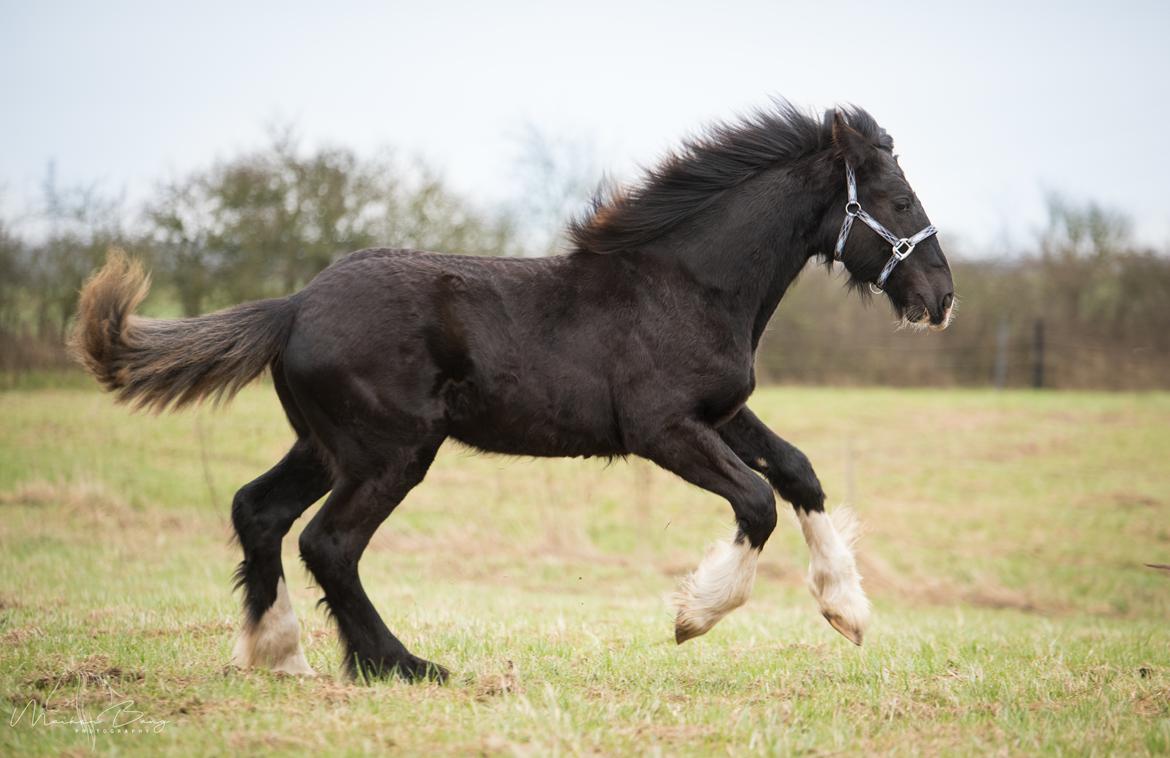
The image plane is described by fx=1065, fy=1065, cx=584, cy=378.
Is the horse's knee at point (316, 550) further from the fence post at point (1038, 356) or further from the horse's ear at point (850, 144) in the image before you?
the fence post at point (1038, 356)

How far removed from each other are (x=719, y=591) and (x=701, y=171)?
2180 mm

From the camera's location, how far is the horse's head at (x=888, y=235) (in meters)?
5.45

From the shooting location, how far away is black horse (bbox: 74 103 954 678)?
4.76 meters

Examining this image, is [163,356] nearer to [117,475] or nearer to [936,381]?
[117,475]

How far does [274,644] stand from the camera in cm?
492

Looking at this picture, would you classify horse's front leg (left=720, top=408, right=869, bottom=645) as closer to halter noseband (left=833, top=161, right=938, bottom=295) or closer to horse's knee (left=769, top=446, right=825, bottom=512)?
horse's knee (left=769, top=446, right=825, bottom=512)

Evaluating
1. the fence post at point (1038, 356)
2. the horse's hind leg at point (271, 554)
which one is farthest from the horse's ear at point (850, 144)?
the fence post at point (1038, 356)

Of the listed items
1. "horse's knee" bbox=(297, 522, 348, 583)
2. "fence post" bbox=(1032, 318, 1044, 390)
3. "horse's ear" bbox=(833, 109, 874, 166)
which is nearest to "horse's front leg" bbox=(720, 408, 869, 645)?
"horse's ear" bbox=(833, 109, 874, 166)

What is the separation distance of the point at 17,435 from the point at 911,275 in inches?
670

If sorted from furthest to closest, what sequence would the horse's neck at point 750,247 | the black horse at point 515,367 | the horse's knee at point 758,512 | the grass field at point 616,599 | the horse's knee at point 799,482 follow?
the horse's knee at point 799,482, the horse's neck at point 750,247, the horse's knee at point 758,512, the black horse at point 515,367, the grass field at point 616,599

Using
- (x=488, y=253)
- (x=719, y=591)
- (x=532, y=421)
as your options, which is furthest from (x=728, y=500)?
(x=488, y=253)

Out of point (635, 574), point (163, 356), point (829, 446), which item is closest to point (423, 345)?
point (163, 356)

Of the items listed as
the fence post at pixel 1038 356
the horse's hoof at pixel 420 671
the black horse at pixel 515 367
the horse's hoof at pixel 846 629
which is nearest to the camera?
the horse's hoof at pixel 420 671

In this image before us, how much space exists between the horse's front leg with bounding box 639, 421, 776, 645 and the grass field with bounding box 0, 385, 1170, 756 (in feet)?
1.15
